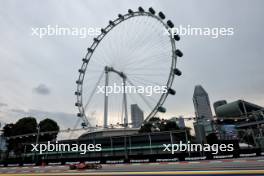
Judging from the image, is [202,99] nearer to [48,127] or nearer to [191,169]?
[48,127]

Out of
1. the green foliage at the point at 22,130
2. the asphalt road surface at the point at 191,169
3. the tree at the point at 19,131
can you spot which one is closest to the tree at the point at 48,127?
the green foliage at the point at 22,130

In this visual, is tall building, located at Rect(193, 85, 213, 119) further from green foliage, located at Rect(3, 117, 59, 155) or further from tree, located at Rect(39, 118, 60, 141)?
green foliage, located at Rect(3, 117, 59, 155)

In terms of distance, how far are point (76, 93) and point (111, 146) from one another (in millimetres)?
A: 16492

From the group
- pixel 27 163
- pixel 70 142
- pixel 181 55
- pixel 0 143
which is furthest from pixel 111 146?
pixel 0 143

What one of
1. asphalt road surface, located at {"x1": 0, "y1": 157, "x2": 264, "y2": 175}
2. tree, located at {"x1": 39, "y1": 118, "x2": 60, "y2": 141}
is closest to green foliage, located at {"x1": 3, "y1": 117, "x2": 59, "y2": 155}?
tree, located at {"x1": 39, "y1": 118, "x2": 60, "y2": 141}

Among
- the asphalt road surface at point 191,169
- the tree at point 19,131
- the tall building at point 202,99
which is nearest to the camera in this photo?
the asphalt road surface at point 191,169

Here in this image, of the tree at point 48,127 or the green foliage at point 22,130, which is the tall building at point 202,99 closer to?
the tree at point 48,127

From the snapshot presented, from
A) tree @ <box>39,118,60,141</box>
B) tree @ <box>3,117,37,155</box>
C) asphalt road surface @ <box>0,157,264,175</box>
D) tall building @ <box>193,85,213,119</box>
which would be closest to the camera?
asphalt road surface @ <box>0,157,264,175</box>

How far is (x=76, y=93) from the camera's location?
200 ft

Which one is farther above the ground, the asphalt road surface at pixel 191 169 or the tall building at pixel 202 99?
the tall building at pixel 202 99

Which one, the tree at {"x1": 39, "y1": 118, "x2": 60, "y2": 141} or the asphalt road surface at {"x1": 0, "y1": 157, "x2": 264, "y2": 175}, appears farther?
the tree at {"x1": 39, "y1": 118, "x2": 60, "y2": 141}

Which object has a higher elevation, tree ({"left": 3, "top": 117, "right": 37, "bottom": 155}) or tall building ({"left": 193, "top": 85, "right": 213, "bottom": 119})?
tall building ({"left": 193, "top": 85, "right": 213, "bottom": 119})

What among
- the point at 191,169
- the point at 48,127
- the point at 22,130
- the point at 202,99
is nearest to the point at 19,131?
the point at 22,130

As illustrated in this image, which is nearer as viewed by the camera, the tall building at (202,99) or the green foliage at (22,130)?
the green foliage at (22,130)
